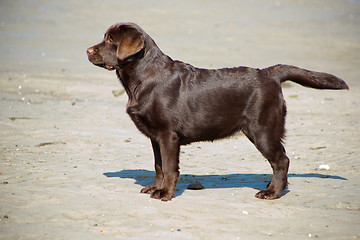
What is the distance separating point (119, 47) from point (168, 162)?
54.7 inches

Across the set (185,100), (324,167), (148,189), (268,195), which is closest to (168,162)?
(148,189)

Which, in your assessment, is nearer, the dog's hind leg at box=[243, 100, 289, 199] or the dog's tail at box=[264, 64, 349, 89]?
the dog's hind leg at box=[243, 100, 289, 199]

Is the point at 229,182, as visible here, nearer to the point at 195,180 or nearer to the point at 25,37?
the point at 195,180

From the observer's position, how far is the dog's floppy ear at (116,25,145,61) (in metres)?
5.98

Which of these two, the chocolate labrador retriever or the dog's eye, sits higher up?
the dog's eye

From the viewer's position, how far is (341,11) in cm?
2914

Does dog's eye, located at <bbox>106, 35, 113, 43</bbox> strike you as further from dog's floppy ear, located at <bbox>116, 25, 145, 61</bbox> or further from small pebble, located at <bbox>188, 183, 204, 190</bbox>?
small pebble, located at <bbox>188, 183, 204, 190</bbox>

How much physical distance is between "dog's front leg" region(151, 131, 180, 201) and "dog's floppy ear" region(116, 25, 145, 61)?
96 centimetres

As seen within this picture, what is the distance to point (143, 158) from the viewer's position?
825cm

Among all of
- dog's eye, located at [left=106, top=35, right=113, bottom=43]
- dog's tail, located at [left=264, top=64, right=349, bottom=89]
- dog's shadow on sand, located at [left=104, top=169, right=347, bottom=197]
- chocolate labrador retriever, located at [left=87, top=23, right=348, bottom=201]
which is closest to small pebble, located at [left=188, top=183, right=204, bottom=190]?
dog's shadow on sand, located at [left=104, top=169, right=347, bottom=197]

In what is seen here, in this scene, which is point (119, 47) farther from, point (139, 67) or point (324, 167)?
point (324, 167)

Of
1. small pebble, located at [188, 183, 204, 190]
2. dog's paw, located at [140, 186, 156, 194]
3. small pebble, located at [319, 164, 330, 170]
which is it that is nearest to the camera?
dog's paw, located at [140, 186, 156, 194]

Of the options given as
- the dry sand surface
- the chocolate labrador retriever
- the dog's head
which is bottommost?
the dry sand surface

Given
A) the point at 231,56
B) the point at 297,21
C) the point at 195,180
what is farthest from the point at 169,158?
the point at 297,21
